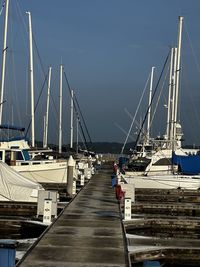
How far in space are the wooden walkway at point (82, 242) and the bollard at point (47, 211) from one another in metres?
0.35

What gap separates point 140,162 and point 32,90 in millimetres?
13046

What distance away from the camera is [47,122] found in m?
60.5

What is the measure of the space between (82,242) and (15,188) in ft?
35.0

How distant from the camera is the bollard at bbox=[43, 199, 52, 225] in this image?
16.6 metres

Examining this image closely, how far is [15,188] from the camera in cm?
2328

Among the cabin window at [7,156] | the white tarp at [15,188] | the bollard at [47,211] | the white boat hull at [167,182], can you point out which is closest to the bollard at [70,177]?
the white tarp at [15,188]

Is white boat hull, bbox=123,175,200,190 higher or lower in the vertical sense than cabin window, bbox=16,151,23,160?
lower

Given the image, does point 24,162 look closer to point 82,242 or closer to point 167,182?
point 167,182

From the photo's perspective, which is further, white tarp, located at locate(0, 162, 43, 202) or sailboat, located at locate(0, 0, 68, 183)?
sailboat, located at locate(0, 0, 68, 183)

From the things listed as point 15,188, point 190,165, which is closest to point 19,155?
point 15,188

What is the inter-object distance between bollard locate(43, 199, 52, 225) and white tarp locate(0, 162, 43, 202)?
250 inches

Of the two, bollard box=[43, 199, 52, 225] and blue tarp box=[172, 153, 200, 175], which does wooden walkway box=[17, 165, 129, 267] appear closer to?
bollard box=[43, 199, 52, 225]

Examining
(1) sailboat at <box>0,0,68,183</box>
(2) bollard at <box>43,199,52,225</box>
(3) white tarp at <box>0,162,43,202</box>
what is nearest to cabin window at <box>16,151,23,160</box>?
(1) sailboat at <box>0,0,68,183</box>

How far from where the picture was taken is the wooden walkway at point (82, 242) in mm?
10953
